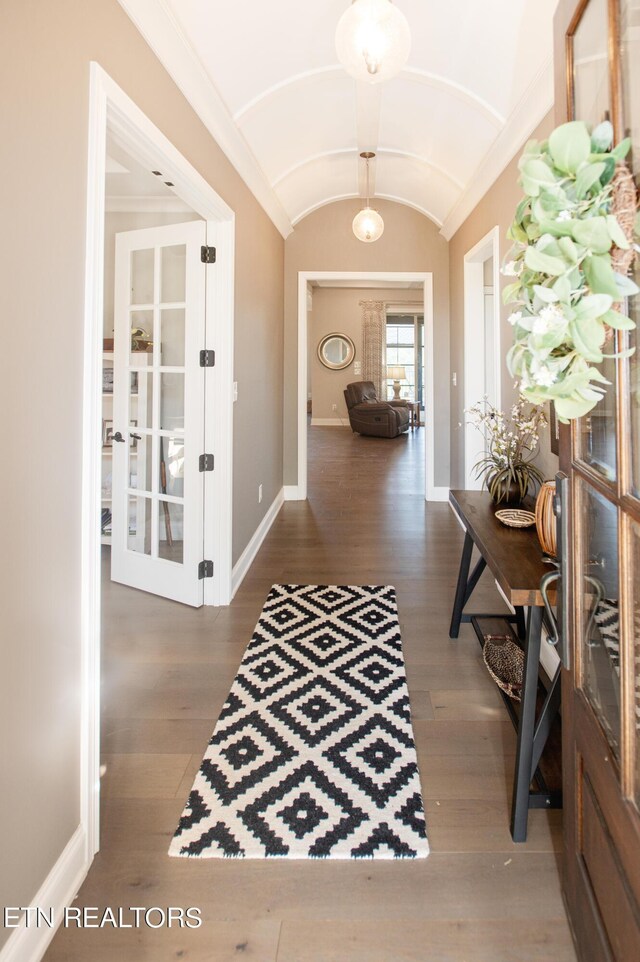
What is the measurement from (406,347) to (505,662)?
11.5 meters

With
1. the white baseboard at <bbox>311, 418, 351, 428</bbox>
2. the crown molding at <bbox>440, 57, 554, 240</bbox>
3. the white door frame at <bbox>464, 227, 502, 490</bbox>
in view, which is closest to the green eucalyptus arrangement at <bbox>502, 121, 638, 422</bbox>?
the crown molding at <bbox>440, 57, 554, 240</bbox>

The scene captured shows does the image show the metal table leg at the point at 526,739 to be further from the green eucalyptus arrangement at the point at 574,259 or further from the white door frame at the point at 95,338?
the white door frame at the point at 95,338

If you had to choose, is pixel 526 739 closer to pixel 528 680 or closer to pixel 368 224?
pixel 528 680

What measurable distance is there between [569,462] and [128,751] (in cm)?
173

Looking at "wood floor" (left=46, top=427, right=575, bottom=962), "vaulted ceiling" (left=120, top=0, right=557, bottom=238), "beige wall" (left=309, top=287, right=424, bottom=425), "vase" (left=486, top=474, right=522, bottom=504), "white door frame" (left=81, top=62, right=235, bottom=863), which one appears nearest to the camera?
"wood floor" (left=46, top=427, right=575, bottom=962)

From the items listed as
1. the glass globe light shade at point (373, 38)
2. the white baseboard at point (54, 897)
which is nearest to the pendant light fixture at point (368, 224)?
the glass globe light shade at point (373, 38)

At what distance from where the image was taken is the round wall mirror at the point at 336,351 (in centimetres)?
1273

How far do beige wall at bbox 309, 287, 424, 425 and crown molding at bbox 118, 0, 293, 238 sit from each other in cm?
888

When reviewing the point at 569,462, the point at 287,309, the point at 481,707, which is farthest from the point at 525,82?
the point at 287,309

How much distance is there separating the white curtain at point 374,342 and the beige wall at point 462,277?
7.19m

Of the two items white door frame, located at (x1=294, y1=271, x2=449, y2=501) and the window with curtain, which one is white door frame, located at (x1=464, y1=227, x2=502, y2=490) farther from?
the window with curtain

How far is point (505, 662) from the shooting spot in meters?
2.40

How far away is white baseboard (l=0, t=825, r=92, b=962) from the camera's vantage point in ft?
3.89

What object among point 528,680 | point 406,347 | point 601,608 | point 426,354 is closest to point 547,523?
point 528,680
